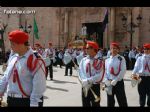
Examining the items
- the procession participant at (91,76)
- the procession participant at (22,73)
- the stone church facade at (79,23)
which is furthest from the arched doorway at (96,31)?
the procession participant at (22,73)

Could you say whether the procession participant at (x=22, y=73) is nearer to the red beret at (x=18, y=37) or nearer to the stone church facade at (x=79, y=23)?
the red beret at (x=18, y=37)

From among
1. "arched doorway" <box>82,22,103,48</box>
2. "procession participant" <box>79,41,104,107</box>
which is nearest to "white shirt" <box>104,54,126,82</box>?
"procession participant" <box>79,41,104,107</box>

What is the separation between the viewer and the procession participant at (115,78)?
27.5 feet

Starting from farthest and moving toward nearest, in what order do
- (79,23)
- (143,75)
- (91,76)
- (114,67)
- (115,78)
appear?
(79,23) < (143,75) < (114,67) < (115,78) < (91,76)

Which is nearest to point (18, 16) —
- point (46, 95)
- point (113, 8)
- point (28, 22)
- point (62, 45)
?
point (28, 22)

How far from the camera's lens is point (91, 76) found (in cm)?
754

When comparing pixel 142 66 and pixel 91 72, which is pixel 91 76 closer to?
pixel 91 72

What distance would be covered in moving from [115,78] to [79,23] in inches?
1204

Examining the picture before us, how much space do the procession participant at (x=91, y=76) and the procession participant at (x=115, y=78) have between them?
0.82 meters

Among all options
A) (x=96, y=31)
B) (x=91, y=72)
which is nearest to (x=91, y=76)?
(x=91, y=72)

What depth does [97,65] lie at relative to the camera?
7.62 m

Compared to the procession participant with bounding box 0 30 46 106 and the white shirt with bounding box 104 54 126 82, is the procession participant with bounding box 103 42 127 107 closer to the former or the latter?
the white shirt with bounding box 104 54 126 82
